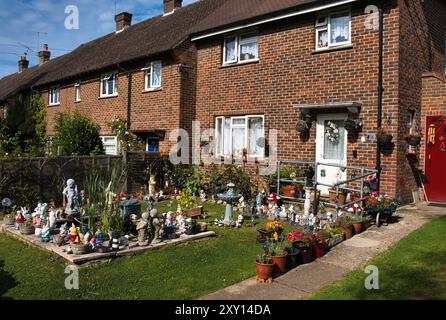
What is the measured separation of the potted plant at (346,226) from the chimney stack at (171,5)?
17394 mm

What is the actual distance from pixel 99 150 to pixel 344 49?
10.7m

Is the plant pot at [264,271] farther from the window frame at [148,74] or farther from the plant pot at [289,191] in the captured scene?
the window frame at [148,74]

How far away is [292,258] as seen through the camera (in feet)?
19.9

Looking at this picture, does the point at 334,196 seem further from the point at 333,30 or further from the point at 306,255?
the point at 333,30

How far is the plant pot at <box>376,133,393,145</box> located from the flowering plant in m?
1.33

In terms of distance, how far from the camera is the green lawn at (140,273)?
5.18 meters

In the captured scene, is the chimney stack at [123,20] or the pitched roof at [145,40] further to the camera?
the chimney stack at [123,20]

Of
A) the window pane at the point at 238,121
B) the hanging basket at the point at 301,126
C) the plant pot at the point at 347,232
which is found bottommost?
the plant pot at the point at 347,232

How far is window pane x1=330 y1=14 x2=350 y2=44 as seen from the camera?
→ 10625 millimetres

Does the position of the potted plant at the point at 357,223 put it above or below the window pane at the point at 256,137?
below

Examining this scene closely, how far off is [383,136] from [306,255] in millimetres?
4721

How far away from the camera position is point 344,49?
10.5 meters

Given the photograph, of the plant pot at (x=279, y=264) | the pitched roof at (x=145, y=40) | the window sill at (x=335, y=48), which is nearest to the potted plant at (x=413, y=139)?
the window sill at (x=335, y=48)
